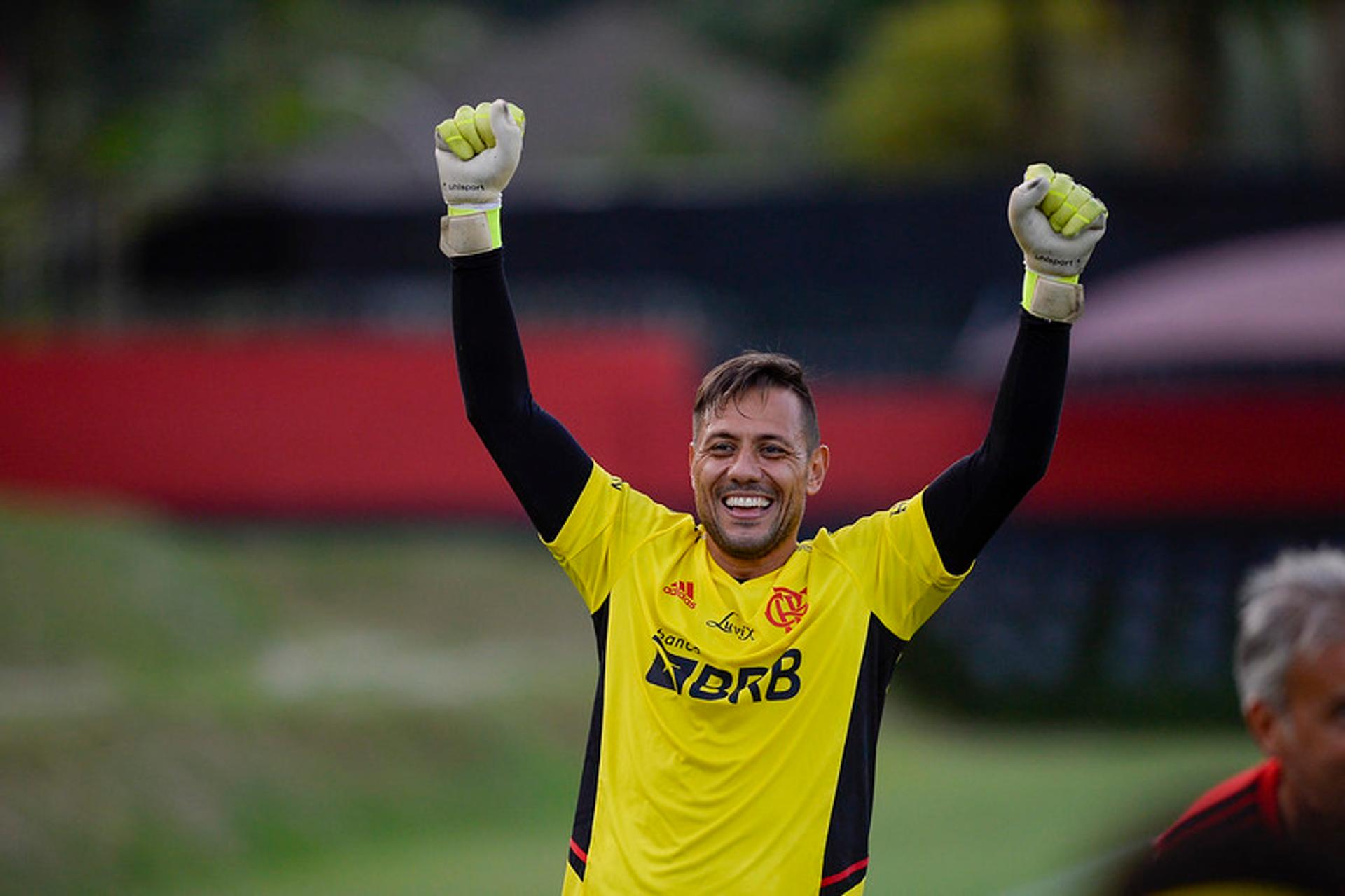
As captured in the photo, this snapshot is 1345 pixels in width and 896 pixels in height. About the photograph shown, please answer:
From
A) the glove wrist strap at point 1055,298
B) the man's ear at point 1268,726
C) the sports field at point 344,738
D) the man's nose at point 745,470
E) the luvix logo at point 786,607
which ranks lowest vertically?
the man's ear at point 1268,726

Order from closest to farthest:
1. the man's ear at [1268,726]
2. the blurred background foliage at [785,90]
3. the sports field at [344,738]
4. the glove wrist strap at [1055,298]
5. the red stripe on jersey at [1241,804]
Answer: the red stripe on jersey at [1241,804] → the man's ear at [1268,726] → the glove wrist strap at [1055,298] → the sports field at [344,738] → the blurred background foliage at [785,90]

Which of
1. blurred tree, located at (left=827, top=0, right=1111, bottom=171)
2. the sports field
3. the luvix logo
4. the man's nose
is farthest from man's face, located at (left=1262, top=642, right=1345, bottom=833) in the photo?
blurred tree, located at (left=827, top=0, right=1111, bottom=171)

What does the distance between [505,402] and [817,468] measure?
71 cm

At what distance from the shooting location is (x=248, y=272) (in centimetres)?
2325

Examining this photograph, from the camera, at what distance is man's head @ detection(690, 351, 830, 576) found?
165 inches

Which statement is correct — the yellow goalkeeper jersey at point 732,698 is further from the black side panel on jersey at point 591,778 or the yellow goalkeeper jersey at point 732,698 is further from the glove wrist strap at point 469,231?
the glove wrist strap at point 469,231

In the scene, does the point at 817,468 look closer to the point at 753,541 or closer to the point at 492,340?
the point at 753,541

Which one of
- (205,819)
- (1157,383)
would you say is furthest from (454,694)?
(1157,383)

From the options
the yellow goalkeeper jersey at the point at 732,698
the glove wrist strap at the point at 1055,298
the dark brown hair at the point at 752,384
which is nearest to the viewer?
the yellow goalkeeper jersey at the point at 732,698

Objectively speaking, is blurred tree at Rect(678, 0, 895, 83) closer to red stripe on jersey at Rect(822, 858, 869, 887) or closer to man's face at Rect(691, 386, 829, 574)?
man's face at Rect(691, 386, 829, 574)

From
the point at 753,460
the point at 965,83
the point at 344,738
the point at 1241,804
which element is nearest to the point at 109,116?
the point at 965,83

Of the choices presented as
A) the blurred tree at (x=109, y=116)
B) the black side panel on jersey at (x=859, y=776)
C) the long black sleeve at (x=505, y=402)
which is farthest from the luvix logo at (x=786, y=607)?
the blurred tree at (x=109, y=116)

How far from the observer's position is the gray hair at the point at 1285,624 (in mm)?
3148

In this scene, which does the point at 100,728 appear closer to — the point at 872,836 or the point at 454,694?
the point at 454,694
